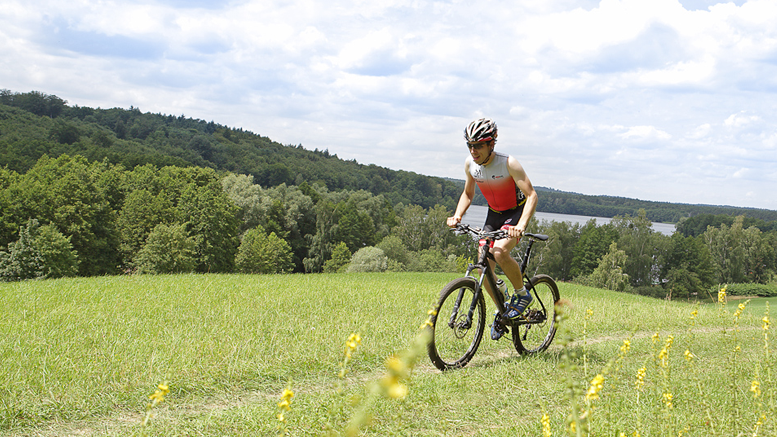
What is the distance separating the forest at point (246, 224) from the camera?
34.9 meters

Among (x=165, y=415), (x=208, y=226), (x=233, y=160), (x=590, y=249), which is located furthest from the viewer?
(x=233, y=160)

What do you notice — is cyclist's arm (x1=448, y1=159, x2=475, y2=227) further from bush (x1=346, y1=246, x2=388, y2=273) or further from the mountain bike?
bush (x1=346, y1=246, x2=388, y2=273)

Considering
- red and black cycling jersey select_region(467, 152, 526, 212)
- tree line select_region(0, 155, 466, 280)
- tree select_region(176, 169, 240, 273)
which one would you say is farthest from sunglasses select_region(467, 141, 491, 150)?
tree select_region(176, 169, 240, 273)

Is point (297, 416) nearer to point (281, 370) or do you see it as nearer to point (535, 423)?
point (281, 370)

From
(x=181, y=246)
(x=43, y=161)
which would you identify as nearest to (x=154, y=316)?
(x=181, y=246)

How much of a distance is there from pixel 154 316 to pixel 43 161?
5396 cm

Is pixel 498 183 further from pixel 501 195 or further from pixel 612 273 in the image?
pixel 612 273

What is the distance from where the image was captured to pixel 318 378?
520 centimetres

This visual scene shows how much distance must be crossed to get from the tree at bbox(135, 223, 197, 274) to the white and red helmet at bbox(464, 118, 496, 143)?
35.1 m

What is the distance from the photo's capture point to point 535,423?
399 centimetres

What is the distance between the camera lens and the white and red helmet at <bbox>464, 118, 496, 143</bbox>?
18.9 feet

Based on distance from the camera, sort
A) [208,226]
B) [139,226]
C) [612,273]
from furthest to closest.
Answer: [612,273], [208,226], [139,226]

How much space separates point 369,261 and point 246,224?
57.9 feet

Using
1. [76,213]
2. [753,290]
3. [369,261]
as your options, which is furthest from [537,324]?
[753,290]
